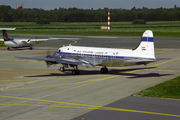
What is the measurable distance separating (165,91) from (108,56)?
10423 millimetres

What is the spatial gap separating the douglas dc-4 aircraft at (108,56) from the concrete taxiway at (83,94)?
193 cm

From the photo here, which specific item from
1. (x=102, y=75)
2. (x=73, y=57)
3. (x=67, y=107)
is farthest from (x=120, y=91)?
(x=73, y=57)

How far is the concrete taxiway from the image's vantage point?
21.1 meters

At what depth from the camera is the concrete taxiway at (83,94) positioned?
21109 mm

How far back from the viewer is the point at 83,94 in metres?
27.6

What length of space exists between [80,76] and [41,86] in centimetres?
753

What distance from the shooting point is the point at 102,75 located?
1508 inches

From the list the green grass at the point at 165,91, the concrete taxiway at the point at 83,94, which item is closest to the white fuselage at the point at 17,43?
the concrete taxiway at the point at 83,94

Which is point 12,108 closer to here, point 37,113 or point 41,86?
point 37,113

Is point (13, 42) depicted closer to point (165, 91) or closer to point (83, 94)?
point (83, 94)

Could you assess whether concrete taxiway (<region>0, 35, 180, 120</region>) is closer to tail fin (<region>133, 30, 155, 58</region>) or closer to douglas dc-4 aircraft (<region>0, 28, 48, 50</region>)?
tail fin (<region>133, 30, 155, 58</region>)

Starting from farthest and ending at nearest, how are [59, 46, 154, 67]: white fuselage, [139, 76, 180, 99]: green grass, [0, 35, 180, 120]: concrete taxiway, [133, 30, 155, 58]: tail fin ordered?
[59, 46, 154, 67]: white fuselage
[133, 30, 155, 58]: tail fin
[139, 76, 180, 99]: green grass
[0, 35, 180, 120]: concrete taxiway

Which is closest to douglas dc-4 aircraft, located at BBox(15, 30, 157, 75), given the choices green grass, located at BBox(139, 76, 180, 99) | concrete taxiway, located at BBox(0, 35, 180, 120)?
concrete taxiway, located at BBox(0, 35, 180, 120)

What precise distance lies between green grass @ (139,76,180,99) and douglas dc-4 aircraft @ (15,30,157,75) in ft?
11.5
